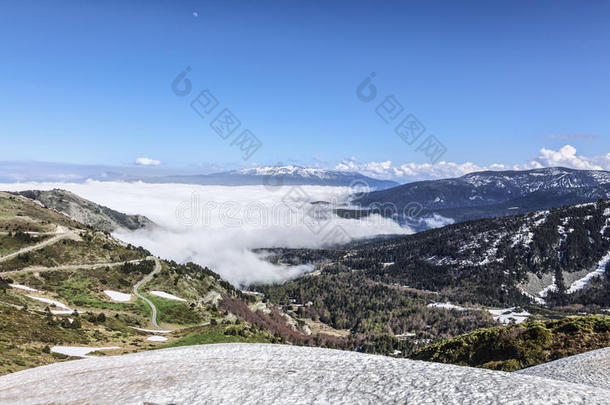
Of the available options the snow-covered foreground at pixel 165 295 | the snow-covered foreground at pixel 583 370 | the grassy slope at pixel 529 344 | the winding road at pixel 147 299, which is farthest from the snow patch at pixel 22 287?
the snow-covered foreground at pixel 583 370

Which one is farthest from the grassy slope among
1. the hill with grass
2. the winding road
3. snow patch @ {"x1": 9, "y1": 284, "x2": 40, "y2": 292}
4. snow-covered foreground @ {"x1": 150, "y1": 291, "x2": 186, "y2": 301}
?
snow patch @ {"x1": 9, "y1": 284, "x2": 40, "y2": 292}

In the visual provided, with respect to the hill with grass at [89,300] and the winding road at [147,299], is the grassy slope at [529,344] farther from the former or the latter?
the winding road at [147,299]

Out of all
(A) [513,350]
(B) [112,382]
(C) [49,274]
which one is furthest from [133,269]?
(A) [513,350]

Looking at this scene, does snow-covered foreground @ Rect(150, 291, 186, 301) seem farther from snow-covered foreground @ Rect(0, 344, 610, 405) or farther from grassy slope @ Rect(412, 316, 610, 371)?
grassy slope @ Rect(412, 316, 610, 371)

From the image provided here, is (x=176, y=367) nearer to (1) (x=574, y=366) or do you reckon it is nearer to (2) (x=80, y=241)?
(1) (x=574, y=366)

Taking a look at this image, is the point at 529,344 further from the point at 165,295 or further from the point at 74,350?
the point at 165,295
